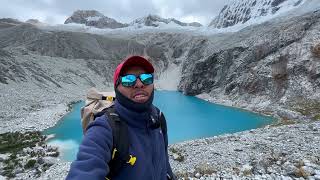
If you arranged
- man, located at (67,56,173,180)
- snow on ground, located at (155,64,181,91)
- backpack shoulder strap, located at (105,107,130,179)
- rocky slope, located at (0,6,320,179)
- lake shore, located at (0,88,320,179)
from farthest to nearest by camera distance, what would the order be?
snow on ground, located at (155,64,181,91) < rocky slope, located at (0,6,320,179) < lake shore, located at (0,88,320,179) < backpack shoulder strap, located at (105,107,130,179) < man, located at (67,56,173,180)

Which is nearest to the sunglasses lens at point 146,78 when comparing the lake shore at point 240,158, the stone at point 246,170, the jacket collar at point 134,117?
the jacket collar at point 134,117

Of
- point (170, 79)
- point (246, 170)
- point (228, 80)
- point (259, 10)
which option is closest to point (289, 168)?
point (246, 170)

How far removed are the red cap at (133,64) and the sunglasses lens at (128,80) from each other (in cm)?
7

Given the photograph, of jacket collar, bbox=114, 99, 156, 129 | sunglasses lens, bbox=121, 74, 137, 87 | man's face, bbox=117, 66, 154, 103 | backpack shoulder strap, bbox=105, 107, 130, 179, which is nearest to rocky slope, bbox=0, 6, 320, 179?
jacket collar, bbox=114, 99, 156, 129

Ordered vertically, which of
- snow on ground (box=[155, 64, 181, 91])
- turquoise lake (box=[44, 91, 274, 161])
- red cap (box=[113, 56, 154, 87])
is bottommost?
snow on ground (box=[155, 64, 181, 91])

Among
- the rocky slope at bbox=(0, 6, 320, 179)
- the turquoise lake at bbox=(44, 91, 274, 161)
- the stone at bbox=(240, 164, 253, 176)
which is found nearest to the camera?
the stone at bbox=(240, 164, 253, 176)

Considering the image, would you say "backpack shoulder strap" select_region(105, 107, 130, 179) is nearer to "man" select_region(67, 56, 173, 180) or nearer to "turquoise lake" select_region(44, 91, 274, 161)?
"man" select_region(67, 56, 173, 180)

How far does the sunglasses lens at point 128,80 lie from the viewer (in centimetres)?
396

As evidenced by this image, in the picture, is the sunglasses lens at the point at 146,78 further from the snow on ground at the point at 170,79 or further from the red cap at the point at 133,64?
the snow on ground at the point at 170,79

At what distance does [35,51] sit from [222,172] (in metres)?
120

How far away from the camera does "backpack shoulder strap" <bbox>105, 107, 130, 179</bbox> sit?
3645 millimetres

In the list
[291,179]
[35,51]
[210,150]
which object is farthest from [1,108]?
[35,51]

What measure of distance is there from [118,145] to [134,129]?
1.20 ft

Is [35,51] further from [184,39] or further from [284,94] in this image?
[284,94]
